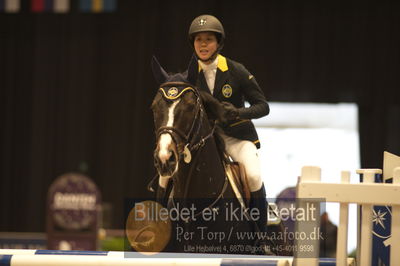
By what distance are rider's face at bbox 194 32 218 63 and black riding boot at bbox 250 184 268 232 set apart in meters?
0.62

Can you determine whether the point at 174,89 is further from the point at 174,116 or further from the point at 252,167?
the point at 252,167

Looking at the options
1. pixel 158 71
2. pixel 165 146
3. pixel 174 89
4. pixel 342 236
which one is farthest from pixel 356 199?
pixel 158 71

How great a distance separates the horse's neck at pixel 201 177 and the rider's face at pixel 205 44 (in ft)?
1.19

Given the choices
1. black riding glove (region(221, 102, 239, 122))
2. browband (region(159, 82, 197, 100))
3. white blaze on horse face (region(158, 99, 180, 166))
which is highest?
browband (region(159, 82, 197, 100))

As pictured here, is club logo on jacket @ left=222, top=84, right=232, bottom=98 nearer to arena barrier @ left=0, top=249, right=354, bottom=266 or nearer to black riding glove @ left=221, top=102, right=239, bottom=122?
black riding glove @ left=221, top=102, right=239, bottom=122

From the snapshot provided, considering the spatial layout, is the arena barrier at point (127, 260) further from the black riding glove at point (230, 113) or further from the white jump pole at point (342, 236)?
the black riding glove at point (230, 113)

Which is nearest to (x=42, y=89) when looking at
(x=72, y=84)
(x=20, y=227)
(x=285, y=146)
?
(x=72, y=84)

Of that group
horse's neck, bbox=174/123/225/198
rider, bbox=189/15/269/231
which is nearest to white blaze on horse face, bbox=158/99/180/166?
horse's neck, bbox=174/123/225/198

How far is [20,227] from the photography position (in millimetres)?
9492

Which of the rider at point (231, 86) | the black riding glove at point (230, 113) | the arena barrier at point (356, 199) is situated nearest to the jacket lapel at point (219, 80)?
the rider at point (231, 86)

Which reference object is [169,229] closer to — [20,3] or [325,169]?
[325,169]

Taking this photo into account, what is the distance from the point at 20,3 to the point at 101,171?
271cm

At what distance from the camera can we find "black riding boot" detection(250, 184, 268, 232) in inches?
109

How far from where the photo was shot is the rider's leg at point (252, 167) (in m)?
2.78
